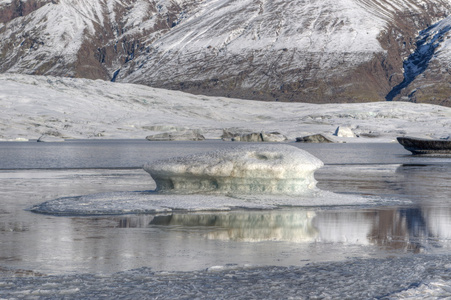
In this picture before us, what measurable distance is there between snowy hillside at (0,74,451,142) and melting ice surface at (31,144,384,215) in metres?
70.0

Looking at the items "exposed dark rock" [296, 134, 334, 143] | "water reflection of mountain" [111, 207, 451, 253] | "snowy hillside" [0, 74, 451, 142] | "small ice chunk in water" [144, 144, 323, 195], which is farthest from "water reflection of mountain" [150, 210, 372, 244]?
"exposed dark rock" [296, 134, 334, 143]

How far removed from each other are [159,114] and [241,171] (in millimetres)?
94994

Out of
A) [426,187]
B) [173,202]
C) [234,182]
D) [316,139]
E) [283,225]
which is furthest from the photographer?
[316,139]

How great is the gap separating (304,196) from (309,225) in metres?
4.84

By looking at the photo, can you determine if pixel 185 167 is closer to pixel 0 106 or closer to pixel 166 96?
pixel 0 106

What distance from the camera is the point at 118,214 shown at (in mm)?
15969

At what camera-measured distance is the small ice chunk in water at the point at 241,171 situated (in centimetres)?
1838

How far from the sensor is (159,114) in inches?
4427

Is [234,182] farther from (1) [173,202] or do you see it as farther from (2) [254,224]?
(2) [254,224]

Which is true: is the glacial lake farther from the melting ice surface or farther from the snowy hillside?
the snowy hillside

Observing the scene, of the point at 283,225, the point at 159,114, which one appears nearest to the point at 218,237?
the point at 283,225

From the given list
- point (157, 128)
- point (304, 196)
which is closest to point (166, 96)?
point (157, 128)

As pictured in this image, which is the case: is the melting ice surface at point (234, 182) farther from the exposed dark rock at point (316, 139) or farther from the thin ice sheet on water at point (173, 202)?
the exposed dark rock at point (316, 139)

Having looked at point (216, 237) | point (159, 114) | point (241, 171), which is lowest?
point (216, 237)
